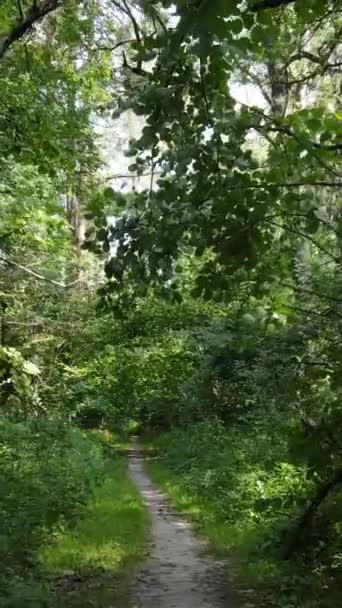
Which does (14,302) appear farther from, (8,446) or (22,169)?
(8,446)

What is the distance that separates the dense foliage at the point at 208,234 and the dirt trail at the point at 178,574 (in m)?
0.54

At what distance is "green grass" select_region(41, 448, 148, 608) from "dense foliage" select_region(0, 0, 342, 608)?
0.28m

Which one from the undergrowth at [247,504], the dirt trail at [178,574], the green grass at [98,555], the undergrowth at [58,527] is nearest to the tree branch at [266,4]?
the undergrowth at [247,504]

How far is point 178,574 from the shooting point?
7.79m

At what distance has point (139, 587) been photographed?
7180mm

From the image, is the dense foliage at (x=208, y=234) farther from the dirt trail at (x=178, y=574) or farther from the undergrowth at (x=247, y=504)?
the dirt trail at (x=178, y=574)

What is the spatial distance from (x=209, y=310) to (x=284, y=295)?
16.5 m

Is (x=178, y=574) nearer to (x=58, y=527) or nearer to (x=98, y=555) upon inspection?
(x=98, y=555)

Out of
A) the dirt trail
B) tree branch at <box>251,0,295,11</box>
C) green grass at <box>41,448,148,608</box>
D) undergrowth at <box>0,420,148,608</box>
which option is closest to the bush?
undergrowth at <box>0,420,148,608</box>

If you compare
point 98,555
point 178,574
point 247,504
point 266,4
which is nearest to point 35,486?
point 98,555

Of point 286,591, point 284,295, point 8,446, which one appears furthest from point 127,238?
point 8,446

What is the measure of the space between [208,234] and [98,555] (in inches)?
194

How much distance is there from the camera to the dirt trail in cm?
664

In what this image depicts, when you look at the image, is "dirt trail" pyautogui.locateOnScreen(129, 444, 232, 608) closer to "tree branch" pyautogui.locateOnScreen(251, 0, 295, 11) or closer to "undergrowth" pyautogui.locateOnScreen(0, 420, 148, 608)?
"undergrowth" pyautogui.locateOnScreen(0, 420, 148, 608)
